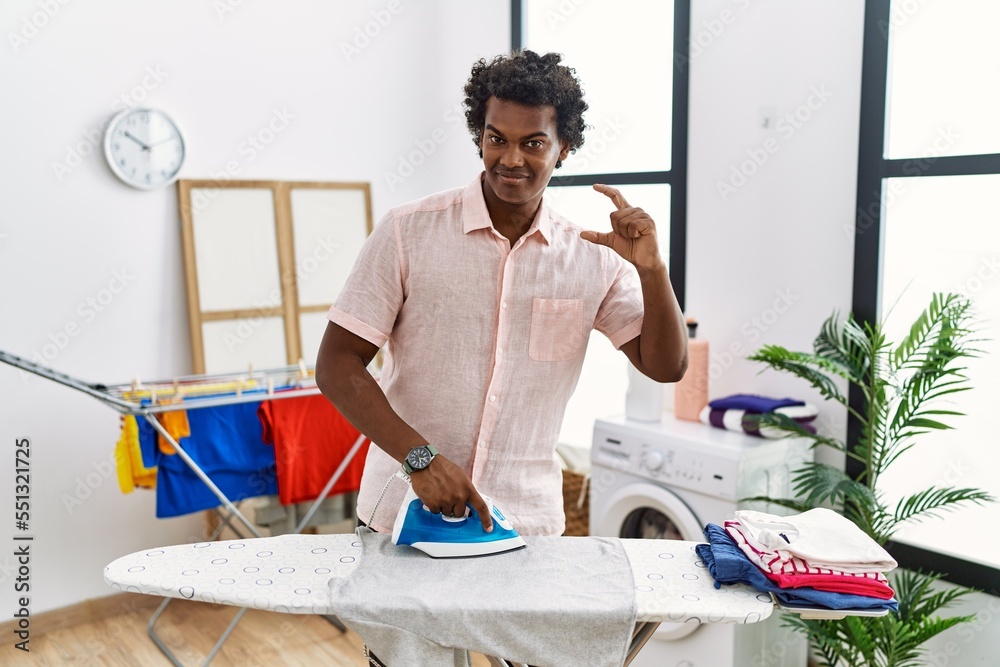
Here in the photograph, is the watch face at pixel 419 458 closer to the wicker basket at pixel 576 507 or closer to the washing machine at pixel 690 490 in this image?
the washing machine at pixel 690 490

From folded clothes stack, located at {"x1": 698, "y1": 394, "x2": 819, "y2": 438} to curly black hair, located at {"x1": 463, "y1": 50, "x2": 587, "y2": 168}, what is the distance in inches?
51.1

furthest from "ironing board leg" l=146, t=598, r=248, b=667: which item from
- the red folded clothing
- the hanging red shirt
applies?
the red folded clothing

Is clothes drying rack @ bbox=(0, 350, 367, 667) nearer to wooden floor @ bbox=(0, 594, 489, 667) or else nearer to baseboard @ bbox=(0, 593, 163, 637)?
wooden floor @ bbox=(0, 594, 489, 667)

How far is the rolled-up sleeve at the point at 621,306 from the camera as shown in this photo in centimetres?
169

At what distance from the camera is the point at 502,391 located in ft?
5.28

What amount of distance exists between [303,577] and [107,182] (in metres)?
2.23

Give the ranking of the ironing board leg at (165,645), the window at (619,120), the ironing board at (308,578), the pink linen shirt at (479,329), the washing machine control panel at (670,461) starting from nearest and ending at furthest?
the ironing board at (308,578) → the pink linen shirt at (479,329) → the washing machine control panel at (670,461) → the ironing board leg at (165,645) → the window at (619,120)

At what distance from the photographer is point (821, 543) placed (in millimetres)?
1430

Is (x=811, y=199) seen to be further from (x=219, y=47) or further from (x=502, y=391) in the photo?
(x=219, y=47)

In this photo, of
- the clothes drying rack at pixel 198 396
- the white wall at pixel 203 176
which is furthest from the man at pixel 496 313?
the white wall at pixel 203 176

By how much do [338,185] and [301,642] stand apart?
1.81 metres

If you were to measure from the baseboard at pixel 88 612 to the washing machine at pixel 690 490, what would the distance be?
1.68 metres

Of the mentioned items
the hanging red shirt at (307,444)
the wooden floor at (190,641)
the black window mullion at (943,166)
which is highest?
the black window mullion at (943,166)

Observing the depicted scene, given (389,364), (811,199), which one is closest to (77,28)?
(389,364)
